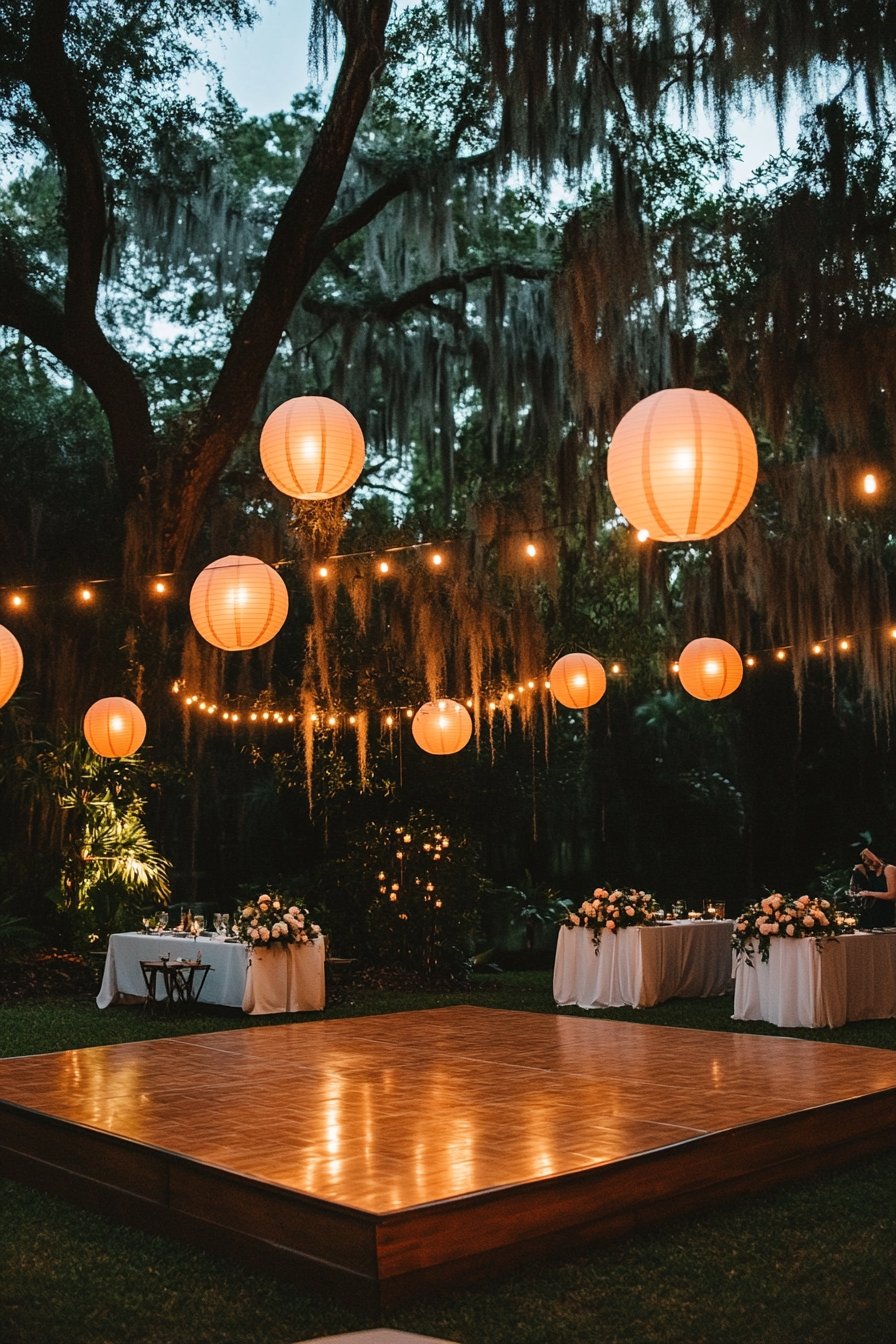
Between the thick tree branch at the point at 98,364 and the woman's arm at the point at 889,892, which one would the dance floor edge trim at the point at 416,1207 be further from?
the thick tree branch at the point at 98,364

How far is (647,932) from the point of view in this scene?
10062mm

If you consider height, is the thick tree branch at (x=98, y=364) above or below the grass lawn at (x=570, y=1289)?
above

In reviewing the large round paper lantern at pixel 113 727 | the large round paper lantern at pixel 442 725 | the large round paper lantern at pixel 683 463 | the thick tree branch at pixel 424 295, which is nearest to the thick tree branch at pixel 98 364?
the large round paper lantern at pixel 113 727

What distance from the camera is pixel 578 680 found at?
9.58 metres

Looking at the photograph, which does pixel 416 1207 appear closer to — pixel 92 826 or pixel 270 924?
pixel 270 924

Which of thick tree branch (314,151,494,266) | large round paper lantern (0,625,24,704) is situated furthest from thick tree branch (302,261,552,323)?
large round paper lantern (0,625,24,704)

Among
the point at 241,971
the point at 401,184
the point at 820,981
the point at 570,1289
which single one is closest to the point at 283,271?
the point at 401,184

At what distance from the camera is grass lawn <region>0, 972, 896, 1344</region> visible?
134 inches

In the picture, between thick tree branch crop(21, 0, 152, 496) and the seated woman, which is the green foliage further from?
the seated woman

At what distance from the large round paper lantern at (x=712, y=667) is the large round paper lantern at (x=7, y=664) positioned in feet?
15.2

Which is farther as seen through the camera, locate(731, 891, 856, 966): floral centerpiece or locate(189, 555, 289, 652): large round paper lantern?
locate(731, 891, 856, 966): floral centerpiece

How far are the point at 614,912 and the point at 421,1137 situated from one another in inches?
224

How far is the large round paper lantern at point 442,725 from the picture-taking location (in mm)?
10477

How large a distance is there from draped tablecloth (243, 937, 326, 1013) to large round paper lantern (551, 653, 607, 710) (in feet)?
8.96
